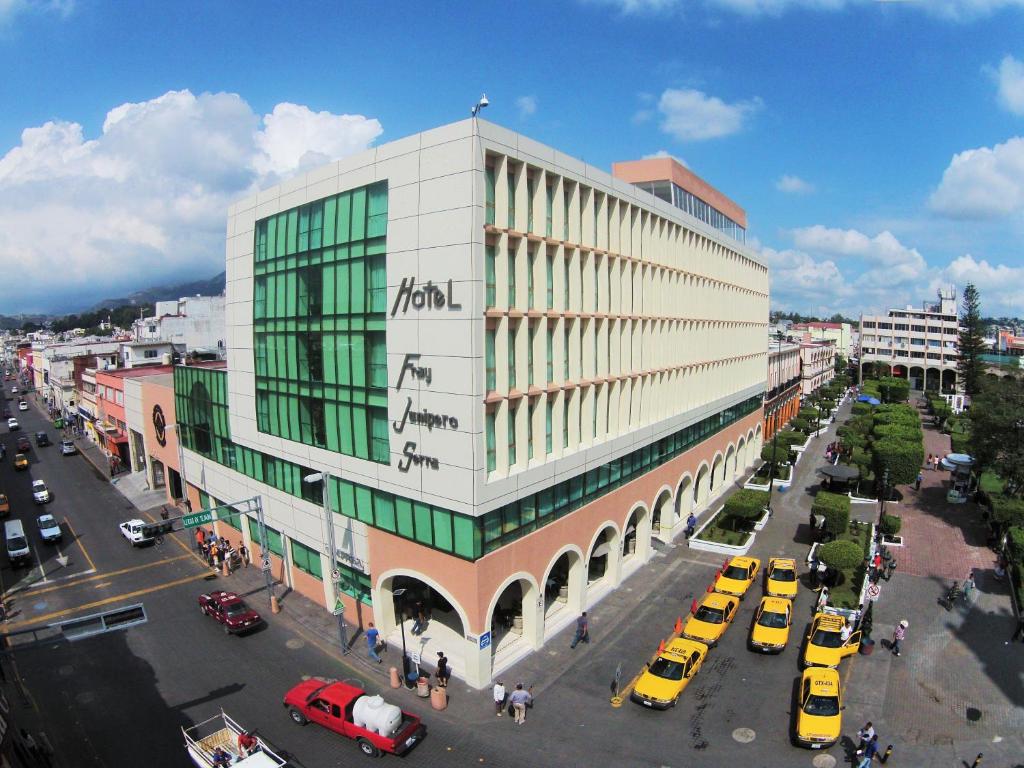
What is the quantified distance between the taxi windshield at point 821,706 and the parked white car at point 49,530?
42934 mm

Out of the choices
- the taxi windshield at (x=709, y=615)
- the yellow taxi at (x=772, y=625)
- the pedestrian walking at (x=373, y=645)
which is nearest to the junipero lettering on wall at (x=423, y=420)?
the pedestrian walking at (x=373, y=645)

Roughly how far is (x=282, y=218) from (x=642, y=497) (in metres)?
23.5

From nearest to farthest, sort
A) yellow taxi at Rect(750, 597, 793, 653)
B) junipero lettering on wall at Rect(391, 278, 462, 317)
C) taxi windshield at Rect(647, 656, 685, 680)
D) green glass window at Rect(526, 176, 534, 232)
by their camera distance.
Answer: junipero lettering on wall at Rect(391, 278, 462, 317)
taxi windshield at Rect(647, 656, 685, 680)
green glass window at Rect(526, 176, 534, 232)
yellow taxi at Rect(750, 597, 793, 653)

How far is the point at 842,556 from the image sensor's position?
29.5 metres

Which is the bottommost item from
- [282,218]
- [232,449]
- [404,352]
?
[232,449]

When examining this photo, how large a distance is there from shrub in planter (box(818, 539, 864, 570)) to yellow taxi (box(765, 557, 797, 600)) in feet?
5.67

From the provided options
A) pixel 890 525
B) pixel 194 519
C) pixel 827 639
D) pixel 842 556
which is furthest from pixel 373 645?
pixel 890 525

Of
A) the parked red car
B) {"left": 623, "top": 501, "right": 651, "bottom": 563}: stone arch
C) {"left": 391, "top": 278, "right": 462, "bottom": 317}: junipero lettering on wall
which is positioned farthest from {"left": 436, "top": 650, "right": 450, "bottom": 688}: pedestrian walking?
{"left": 623, "top": 501, "right": 651, "bottom": 563}: stone arch

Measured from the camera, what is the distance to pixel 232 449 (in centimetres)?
3628

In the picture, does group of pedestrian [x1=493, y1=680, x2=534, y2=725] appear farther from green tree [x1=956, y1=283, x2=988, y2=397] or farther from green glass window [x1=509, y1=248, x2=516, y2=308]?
green tree [x1=956, y1=283, x2=988, y2=397]

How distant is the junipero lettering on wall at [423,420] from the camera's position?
70.9ft

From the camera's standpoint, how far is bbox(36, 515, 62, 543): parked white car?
3934 centimetres

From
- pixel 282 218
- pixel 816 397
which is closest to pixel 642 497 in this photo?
pixel 282 218

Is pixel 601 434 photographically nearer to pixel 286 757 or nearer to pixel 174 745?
pixel 286 757
